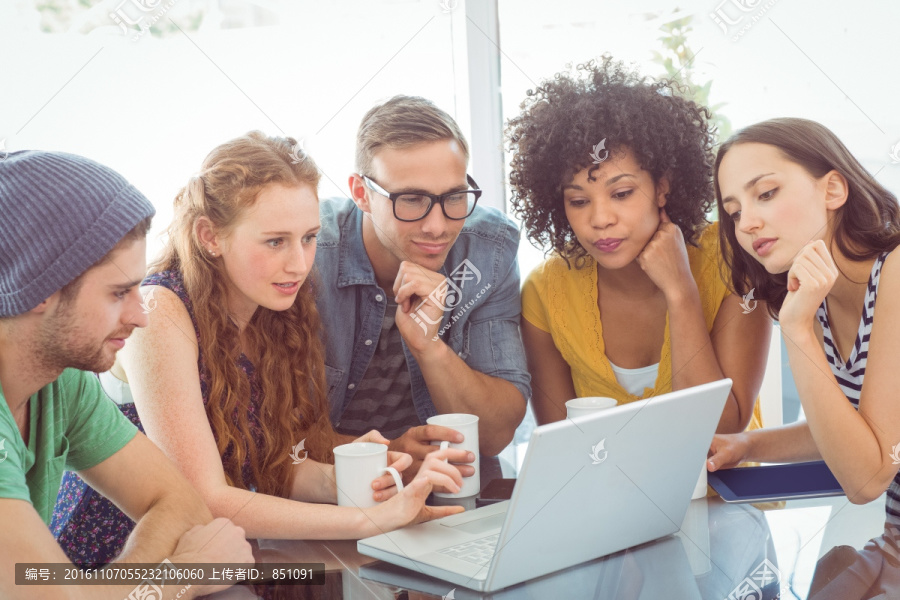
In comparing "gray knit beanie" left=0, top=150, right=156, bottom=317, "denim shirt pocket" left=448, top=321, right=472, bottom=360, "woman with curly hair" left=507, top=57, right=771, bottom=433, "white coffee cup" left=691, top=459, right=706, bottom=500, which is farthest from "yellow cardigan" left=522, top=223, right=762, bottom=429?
"gray knit beanie" left=0, top=150, right=156, bottom=317

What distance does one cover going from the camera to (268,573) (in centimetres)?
114

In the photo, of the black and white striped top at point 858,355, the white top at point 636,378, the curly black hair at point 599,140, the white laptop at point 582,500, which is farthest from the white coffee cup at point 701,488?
the curly black hair at point 599,140

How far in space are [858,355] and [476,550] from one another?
89 cm

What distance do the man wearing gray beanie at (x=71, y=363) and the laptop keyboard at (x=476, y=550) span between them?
29 centimetres

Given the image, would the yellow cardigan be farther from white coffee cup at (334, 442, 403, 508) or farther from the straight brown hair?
white coffee cup at (334, 442, 403, 508)

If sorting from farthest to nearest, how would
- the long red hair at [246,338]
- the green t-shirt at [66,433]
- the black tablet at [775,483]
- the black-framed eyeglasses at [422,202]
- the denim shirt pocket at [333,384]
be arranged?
the denim shirt pocket at [333,384]
the black-framed eyeglasses at [422,202]
the long red hair at [246,338]
the black tablet at [775,483]
the green t-shirt at [66,433]

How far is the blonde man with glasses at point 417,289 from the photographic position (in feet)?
5.83

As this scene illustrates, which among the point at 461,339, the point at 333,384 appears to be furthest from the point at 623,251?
the point at 333,384

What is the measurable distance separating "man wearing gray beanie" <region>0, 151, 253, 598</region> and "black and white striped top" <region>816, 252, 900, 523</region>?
3.62 ft

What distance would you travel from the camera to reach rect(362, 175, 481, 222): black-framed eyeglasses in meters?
1.77

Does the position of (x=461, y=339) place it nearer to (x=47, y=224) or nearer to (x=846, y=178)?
(x=846, y=178)

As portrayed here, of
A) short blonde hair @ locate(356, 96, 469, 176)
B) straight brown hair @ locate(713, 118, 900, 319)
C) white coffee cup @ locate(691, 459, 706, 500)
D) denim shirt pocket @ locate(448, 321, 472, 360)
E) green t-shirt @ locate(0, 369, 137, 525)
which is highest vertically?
short blonde hair @ locate(356, 96, 469, 176)

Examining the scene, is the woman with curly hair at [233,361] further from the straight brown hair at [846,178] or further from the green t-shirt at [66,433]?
the straight brown hair at [846,178]

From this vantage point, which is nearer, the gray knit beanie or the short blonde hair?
the gray knit beanie
